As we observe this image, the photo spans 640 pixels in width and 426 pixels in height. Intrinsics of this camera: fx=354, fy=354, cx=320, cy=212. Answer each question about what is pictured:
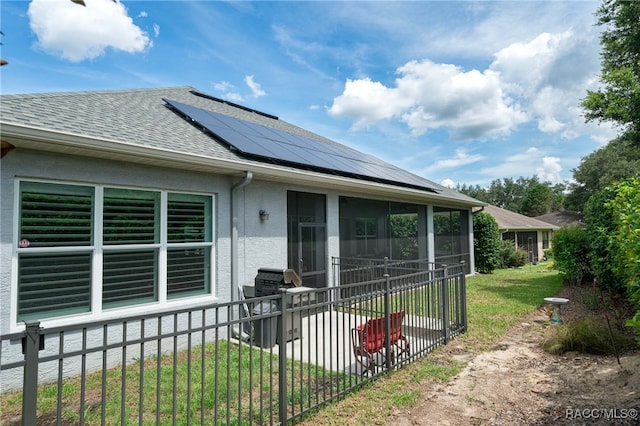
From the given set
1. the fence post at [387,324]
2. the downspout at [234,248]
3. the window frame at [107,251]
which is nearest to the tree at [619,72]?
the fence post at [387,324]

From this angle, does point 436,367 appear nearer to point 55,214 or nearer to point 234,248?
point 234,248

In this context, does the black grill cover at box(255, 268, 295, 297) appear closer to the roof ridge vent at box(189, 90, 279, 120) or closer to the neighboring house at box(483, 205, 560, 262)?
the roof ridge vent at box(189, 90, 279, 120)

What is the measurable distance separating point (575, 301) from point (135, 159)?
10951 mm

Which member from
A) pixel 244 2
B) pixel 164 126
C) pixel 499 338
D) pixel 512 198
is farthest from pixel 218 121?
pixel 512 198

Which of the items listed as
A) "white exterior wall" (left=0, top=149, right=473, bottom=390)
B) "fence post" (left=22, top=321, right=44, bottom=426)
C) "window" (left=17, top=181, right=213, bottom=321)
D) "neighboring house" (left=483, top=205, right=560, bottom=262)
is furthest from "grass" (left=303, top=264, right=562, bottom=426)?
"neighboring house" (left=483, top=205, right=560, bottom=262)

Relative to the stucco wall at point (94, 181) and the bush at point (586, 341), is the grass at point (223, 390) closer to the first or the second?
the bush at point (586, 341)

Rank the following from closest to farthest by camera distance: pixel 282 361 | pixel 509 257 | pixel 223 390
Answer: pixel 282 361 → pixel 223 390 → pixel 509 257

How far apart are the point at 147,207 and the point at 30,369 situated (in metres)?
3.90

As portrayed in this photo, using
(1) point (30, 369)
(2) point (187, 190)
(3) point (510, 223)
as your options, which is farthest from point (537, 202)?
(1) point (30, 369)

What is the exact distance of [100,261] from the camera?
515cm

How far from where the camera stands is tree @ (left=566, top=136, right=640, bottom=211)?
4039 cm

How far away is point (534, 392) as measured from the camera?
14.1ft

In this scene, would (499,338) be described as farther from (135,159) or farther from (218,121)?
(218,121)

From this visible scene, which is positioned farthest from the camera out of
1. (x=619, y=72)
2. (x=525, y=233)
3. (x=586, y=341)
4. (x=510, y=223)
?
(x=525, y=233)
